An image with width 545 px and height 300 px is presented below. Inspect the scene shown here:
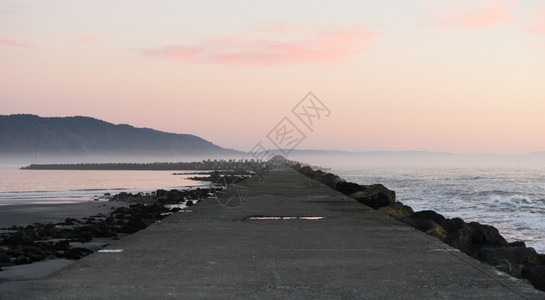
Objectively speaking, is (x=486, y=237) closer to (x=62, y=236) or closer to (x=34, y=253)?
(x=34, y=253)

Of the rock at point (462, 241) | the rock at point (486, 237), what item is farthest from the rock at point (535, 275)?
the rock at point (486, 237)

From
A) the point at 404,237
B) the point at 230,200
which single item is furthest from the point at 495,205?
the point at 404,237

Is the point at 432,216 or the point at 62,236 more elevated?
the point at 432,216

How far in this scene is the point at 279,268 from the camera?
6625 mm

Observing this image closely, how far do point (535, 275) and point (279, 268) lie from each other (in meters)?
2.96

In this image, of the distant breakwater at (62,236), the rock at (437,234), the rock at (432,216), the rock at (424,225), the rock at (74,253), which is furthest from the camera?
the rock at (432,216)

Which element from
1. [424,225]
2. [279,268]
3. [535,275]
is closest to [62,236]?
[424,225]

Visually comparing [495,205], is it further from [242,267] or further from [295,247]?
[242,267]

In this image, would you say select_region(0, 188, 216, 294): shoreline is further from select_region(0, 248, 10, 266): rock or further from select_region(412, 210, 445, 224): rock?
select_region(412, 210, 445, 224): rock

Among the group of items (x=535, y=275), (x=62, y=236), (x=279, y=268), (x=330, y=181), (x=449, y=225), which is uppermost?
(x=330, y=181)

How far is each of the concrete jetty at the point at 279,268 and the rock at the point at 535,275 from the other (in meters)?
0.59

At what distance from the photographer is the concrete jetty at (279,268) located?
18.0ft

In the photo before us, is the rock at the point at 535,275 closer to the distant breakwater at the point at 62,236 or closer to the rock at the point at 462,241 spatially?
the rock at the point at 462,241

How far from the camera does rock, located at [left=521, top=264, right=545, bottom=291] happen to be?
22.0ft
